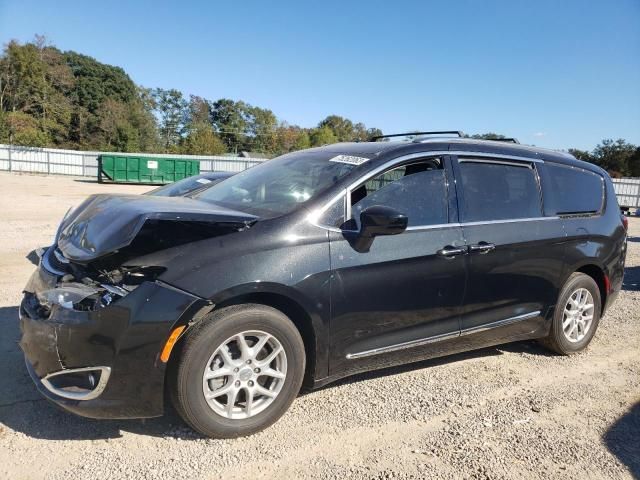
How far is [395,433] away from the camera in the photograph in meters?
3.06

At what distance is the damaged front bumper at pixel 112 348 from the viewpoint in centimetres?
258

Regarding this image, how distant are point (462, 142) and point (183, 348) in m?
2.63

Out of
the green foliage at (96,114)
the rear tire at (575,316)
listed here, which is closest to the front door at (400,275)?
the rear tire at (575,316)

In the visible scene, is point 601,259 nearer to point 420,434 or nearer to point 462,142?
point 462,142

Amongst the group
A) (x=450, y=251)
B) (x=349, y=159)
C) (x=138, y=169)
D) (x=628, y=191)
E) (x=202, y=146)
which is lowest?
(x=450, y=251)

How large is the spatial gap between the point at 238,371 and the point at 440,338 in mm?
1541

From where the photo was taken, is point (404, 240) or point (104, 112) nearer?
point (404, 240)

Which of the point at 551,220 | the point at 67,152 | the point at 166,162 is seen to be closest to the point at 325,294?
the point at 551,220

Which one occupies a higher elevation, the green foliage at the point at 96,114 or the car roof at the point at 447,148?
the green foliage at the point at 96,114

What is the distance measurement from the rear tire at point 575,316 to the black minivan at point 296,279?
3cm

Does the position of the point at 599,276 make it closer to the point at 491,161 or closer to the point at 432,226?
the point at 491,161

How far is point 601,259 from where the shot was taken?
4586mm

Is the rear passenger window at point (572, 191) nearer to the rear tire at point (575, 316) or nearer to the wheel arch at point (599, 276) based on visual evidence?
the wheel arch at point (599, 276)

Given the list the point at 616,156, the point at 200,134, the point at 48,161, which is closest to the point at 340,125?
the point at 200,134
